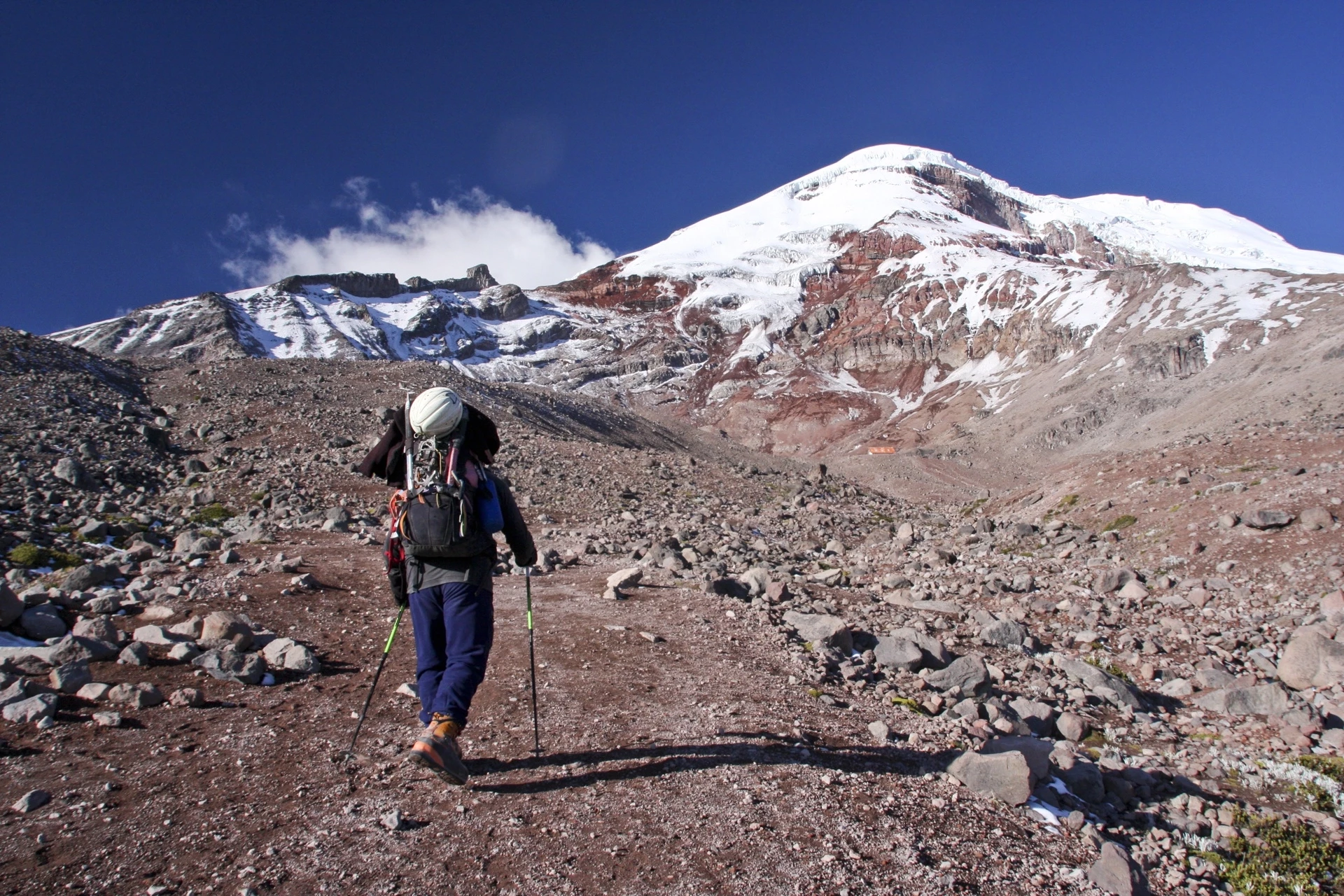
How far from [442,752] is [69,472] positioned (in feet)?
46.0

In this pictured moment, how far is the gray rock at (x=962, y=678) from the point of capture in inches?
265

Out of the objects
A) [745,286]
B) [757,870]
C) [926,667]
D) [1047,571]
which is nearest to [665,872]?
[757,870]

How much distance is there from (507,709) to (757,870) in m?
2.44

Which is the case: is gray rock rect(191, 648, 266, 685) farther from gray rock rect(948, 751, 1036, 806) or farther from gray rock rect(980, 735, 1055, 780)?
gray rock rect(980, 735, 1055, 780)

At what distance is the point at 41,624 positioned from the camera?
5.88m

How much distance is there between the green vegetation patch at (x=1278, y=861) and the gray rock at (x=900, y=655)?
278cm

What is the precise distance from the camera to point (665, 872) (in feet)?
11.0

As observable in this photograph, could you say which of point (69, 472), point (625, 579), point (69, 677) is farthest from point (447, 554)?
point (69, 472)

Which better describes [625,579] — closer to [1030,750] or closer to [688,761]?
[688,761]

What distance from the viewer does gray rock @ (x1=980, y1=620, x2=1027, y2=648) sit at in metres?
8.72

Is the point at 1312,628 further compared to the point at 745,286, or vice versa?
the point at 745,286

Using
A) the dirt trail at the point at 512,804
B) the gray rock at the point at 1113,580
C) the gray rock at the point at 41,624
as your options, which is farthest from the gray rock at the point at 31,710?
the gray rock at the point at 1113,580

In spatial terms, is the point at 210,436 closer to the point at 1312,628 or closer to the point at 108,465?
the point at 108,465

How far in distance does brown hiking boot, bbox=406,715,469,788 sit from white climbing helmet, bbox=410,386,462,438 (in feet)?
5.28
